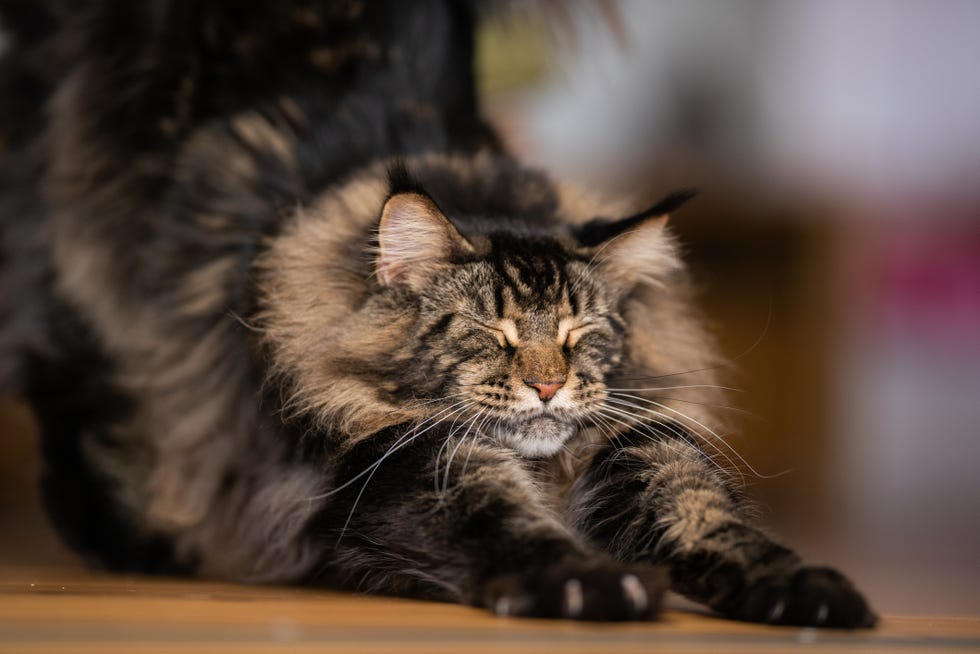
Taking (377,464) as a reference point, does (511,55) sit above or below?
above

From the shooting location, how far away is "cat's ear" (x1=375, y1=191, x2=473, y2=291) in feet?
3.98

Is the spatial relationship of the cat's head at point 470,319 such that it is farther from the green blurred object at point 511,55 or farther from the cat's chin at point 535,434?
the green blurred object at point 511,55

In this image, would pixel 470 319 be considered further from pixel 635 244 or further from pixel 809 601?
pixel 809 601

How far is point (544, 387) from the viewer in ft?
3.96

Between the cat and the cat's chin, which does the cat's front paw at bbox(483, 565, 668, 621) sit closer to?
the cat

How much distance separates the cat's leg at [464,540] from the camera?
0.95 m

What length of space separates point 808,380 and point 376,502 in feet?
8.39

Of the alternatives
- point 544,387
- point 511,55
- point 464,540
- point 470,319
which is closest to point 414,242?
point 470,319

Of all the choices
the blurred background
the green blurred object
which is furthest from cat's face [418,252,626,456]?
the blurred background

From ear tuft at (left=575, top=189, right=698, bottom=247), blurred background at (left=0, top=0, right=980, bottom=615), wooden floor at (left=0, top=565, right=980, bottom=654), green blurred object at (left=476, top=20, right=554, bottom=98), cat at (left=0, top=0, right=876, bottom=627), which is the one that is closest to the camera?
wooden floor at (left=0, top=565, right=980, bottom=654)

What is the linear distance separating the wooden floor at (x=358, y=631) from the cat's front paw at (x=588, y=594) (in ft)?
0.05

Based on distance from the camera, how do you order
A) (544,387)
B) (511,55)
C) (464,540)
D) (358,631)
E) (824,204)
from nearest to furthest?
1. (358,631)
2. (464,540)
3. (544,387)
4. (511,55)
5. (824,204)

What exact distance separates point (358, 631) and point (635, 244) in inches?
25.9

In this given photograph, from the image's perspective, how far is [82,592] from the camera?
3.98 ft
